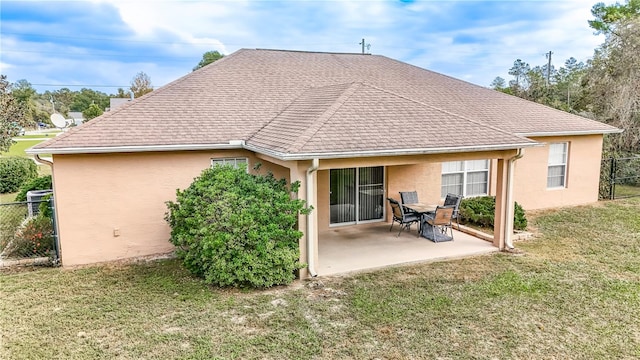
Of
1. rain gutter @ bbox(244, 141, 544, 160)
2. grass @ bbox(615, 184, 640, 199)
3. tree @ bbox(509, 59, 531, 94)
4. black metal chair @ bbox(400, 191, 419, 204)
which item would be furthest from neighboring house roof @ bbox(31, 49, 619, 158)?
tree @ bbox(509, 59, 531, 94)

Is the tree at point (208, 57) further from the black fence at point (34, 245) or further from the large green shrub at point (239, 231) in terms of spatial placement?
the large green shrub at point (239, 231)

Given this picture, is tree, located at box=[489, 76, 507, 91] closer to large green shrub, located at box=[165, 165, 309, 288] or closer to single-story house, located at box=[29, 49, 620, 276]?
single-story house, located at box=[29, 49, 620, 276]

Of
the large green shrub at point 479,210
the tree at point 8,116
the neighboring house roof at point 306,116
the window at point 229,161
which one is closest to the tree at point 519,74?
the neighboring house roof at point 306,116

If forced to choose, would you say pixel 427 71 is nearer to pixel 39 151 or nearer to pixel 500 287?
pixel 500 287

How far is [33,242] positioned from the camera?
9930mm

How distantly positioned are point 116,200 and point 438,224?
7904 mm

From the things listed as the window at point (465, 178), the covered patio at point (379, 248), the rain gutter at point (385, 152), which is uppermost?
the rain gutter at point (385, 152)

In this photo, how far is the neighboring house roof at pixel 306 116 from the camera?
8.85 meters

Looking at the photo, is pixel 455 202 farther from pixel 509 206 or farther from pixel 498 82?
pixel 498 82

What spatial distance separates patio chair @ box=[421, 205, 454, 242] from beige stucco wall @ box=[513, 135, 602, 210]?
14.0 feet

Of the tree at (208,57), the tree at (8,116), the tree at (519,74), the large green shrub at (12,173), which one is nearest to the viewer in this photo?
the tree at (8,116)

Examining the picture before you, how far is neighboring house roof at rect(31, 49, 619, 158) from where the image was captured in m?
8.85

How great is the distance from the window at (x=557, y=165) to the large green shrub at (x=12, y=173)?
77.9 ft

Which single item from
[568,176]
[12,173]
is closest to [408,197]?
[568,176]
